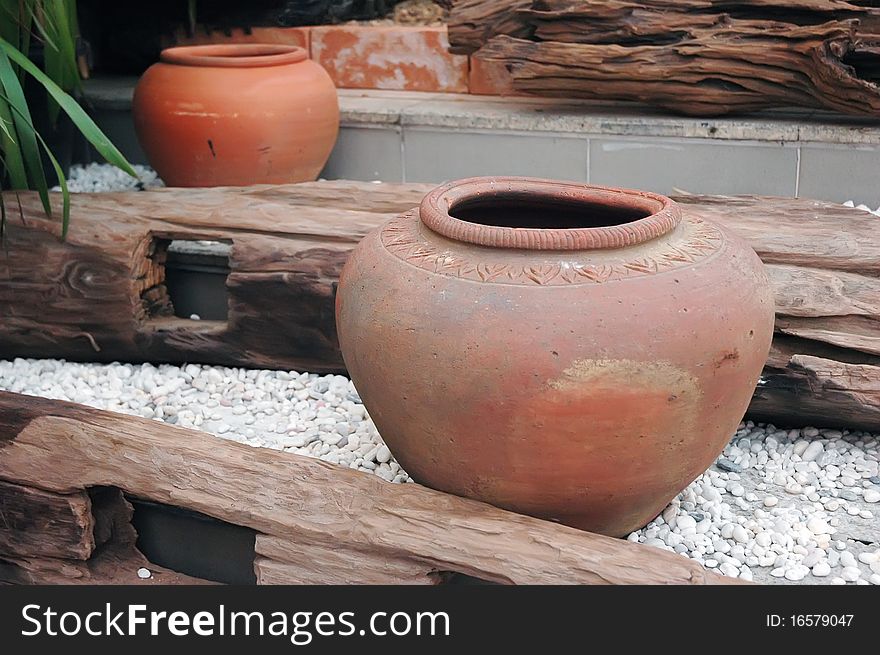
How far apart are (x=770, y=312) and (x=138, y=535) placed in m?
1.35

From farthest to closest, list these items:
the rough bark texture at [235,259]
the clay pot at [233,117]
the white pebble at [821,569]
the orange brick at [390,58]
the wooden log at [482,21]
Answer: the orange brick at [390,58], the wooden log at [482,21], the clay pot at [233,117], the rough bark texture at [235,259], the white pebble at [821,569]

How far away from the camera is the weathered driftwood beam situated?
67.2 inches

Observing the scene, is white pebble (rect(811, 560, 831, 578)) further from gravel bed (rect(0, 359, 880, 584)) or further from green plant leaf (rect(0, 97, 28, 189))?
green plant leaf (rect(0, 97, 28, 189))

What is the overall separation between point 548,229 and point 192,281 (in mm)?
1445

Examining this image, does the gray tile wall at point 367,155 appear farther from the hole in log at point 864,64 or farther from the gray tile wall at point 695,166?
the hole in log at point 864,64

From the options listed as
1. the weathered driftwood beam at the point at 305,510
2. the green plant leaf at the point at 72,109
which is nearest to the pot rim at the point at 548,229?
the weathered driftwood beam at the point at 305,510

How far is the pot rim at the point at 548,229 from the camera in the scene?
69.3 inches

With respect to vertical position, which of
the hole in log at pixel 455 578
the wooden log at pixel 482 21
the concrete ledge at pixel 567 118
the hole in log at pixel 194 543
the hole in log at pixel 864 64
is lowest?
the hole in log at pixel 194 543

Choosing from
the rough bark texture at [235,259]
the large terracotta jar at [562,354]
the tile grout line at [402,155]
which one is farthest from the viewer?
the tile grout line at [402,155]

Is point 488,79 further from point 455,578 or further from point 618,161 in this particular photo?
point 455,578

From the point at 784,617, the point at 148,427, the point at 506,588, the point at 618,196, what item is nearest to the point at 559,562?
the point at 506,588

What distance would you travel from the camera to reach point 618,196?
2.06 metres

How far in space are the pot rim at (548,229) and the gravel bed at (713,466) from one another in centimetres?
61

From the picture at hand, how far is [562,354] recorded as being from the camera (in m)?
1.68
